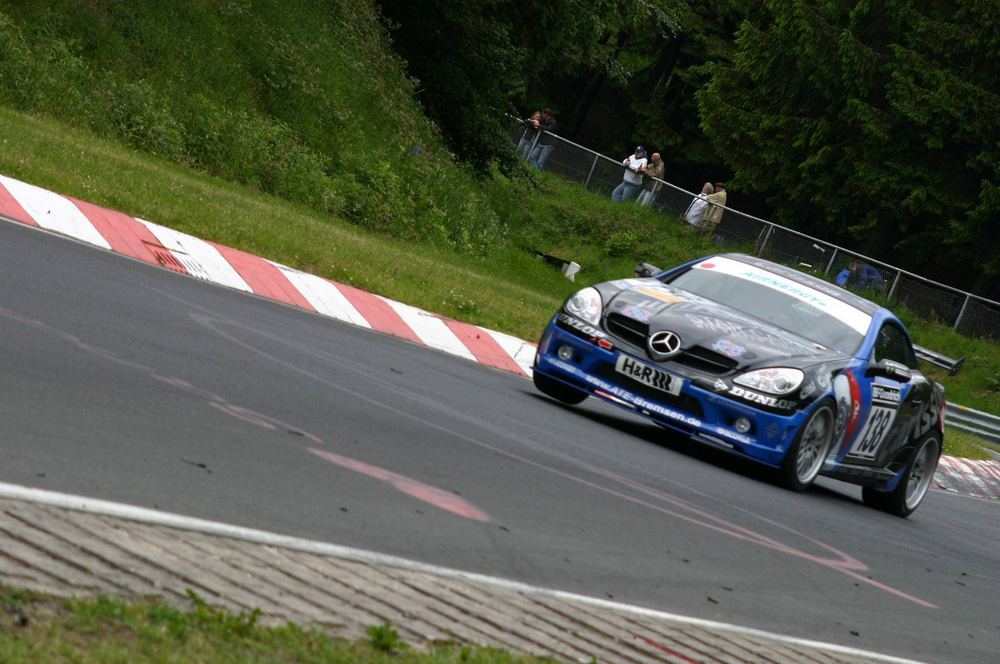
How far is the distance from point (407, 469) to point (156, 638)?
358cm

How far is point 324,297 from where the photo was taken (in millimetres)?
14406

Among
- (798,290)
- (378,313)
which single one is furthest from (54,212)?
(798,290)

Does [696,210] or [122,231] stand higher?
[696,210]

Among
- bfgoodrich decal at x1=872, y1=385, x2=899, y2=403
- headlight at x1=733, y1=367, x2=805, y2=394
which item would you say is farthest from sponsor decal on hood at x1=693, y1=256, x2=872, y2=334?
headlight at x1=733, y1=367, x2=805, y2=394

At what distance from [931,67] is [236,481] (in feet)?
129

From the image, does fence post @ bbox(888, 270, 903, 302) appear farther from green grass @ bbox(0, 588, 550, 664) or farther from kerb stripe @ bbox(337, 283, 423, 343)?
green grass @ bbox(0, 588, 550, 664)

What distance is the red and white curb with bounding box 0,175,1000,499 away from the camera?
13.1 m

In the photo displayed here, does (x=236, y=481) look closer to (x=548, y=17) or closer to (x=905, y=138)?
(x=548, y=17)

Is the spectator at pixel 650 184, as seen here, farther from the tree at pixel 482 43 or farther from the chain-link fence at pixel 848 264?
the tree at pixel 482 43

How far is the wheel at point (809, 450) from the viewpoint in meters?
11.7

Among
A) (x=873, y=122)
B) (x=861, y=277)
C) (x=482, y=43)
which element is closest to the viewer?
(x=482, y=43)

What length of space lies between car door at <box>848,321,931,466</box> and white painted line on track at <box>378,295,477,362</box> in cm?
373

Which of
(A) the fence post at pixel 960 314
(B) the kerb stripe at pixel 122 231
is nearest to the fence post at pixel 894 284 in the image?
(A) the fence post at pixel 960 314

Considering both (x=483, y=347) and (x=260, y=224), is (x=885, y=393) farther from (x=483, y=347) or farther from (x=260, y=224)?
(x=260, y=224)
